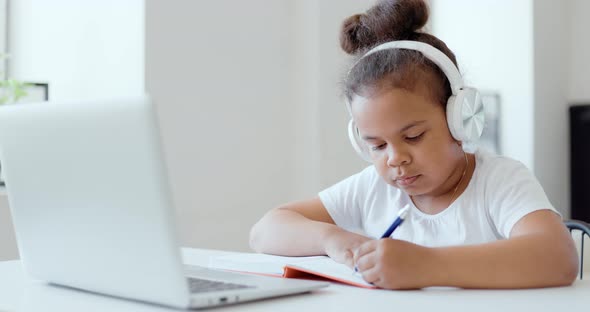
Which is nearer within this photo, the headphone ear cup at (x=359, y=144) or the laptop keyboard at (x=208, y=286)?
the laptop keyboard at (x=208, y=286)

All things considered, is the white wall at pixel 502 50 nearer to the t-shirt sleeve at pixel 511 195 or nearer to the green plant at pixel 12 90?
the green plant at pixel 12 90

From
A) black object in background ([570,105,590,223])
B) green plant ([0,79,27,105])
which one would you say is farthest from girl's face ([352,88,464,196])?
black object in background ([570,105,590,223])

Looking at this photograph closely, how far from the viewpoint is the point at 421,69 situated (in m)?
1.21

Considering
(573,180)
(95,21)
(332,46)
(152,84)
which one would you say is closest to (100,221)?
(152,84)

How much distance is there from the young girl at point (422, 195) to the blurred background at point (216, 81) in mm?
797

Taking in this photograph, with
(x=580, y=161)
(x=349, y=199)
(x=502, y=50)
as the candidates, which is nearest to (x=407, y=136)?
(x=349, y=199)

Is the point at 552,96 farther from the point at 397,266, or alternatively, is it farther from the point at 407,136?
the point at 397,266

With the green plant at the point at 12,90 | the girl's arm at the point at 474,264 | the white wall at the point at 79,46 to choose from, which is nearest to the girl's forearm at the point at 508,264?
the girl's arm at the point at 474,264

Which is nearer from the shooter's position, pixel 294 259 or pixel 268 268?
pixel 268 268

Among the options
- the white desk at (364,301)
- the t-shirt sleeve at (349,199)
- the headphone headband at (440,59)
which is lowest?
the white desk at (364,301)

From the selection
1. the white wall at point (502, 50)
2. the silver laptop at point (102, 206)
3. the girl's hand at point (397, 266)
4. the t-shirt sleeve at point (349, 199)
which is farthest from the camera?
the white wall at point (502, 50)

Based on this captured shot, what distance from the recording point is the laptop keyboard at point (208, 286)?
812 mm

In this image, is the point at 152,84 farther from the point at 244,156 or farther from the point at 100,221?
the point at 100,221

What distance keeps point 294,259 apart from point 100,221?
0.48 m
